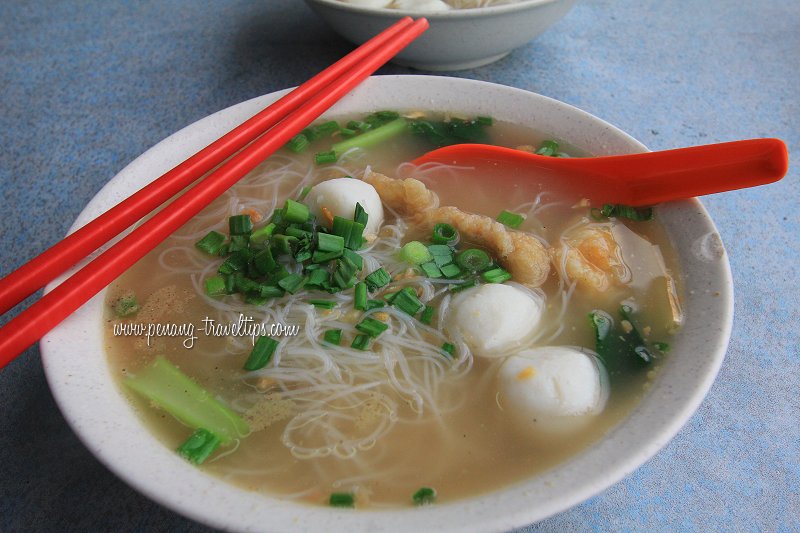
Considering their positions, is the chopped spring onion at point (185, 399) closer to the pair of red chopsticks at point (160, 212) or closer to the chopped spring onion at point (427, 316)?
the pair of red chopsticks at point (160, 212)

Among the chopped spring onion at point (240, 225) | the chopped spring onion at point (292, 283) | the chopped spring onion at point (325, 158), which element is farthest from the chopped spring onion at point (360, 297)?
the chopped spring onion at point (325, 158)

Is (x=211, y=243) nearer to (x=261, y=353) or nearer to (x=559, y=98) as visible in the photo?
(x=261, y=353)

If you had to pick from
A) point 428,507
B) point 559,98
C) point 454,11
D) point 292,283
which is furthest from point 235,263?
point 559,98

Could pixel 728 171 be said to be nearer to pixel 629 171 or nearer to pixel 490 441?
pixel 629 171

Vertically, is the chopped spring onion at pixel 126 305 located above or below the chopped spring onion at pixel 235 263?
below

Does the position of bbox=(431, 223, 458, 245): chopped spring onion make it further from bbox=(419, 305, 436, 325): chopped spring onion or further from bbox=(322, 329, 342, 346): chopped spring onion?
bbox=(322, 329, 342, 346): chopped spring onion

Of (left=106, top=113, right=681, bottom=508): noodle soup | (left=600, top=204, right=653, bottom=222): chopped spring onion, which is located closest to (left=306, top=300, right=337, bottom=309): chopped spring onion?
(left=106, top=113, right=681, bottom=508): noodle soup

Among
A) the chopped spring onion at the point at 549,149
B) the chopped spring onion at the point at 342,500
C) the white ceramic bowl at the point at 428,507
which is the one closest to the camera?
the white ceramic bowl at the point at 428,507
